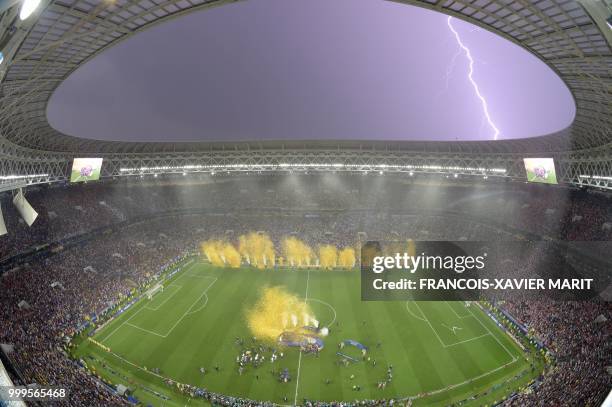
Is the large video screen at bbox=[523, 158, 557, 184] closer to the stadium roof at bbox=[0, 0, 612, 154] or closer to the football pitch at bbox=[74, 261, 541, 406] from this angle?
the stadium roof at bbox=[0, 0, 612, 154]

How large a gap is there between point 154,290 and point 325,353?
851 inches

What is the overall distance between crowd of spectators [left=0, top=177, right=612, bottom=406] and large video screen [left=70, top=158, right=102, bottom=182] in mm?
7789

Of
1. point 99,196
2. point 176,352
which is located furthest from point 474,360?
point 99,196

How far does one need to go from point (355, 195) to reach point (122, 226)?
125 ft

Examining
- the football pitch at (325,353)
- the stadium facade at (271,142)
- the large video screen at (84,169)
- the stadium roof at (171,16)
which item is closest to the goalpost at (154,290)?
the football pitch at (325,353)

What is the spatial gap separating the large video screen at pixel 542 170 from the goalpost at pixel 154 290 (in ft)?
142

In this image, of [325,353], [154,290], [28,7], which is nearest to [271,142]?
[154,290]

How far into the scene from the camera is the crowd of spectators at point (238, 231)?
22.8m

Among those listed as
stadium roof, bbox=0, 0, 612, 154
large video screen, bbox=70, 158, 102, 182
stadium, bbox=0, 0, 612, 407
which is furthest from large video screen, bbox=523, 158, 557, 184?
large video screen, bbox=70, 158, 102, 182

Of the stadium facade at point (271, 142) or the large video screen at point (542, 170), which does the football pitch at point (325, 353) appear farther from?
the stadium facade at point (271, 142)

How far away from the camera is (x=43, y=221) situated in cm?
4134

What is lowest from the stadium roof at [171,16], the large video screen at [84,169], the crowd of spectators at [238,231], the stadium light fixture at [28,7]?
the crowd of spectators at [238,231]

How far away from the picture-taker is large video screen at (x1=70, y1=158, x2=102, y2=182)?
3888 cm

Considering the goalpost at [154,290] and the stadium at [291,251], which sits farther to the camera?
the goalpost at [154,290]
